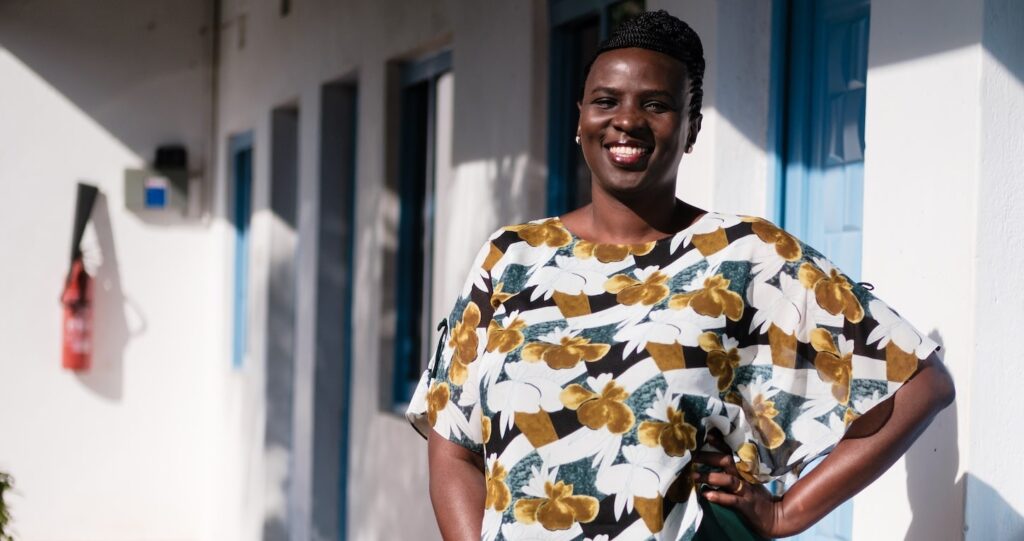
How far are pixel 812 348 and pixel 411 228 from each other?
428 centimetres

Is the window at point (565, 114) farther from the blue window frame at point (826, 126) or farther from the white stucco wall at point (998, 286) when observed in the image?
the white stucco wall at point (998, 286)

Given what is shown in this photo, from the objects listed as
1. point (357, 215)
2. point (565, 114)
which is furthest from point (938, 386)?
point (357, 215)

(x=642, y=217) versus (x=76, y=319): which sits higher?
(x=642, y=217)

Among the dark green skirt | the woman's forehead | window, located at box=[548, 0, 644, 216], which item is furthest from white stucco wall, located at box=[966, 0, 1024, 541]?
window, located at box=[548, 0, 644, 216]

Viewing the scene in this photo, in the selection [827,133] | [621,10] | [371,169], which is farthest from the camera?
[371,169]

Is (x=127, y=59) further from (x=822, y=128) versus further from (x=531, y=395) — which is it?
(x=531, y=395)

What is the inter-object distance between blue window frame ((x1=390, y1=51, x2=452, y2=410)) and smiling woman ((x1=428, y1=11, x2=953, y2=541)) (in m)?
3.92

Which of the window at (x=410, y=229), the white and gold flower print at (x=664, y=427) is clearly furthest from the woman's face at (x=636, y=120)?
the window at (x=410, y=229)

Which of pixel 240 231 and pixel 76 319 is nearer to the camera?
pixel 76 319

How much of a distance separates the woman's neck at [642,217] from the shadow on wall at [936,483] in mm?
676

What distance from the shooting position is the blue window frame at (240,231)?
9312mm

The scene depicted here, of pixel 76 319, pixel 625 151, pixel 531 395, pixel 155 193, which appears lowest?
pixel 76 319

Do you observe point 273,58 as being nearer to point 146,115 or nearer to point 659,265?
point 146,115

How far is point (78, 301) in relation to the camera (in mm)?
9148
